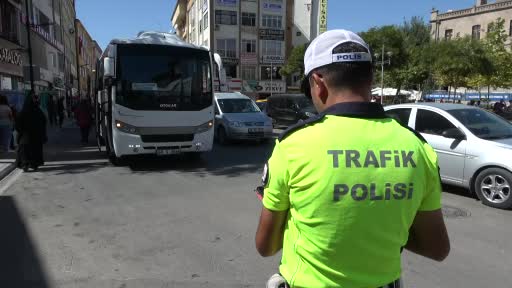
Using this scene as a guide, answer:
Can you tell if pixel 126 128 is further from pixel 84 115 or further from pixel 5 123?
pixel 84 115

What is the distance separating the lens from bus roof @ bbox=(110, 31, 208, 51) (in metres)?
10.0

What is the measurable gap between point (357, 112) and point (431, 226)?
0.55 metres

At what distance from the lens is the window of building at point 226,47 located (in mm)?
54906

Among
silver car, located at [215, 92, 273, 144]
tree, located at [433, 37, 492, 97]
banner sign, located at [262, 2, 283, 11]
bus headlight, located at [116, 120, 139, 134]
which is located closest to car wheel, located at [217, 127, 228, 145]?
silver car, located at [215, 92, 273, 144]

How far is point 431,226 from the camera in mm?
1642

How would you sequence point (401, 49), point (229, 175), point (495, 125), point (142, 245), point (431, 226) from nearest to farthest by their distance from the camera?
point (431, 226)
point (142, 245)
point (495, 125)
point (229, 175)
point (401, 49)

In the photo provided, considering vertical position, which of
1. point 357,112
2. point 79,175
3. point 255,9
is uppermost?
point 255,9

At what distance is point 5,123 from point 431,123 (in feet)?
37.2

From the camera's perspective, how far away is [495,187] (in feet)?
21.8

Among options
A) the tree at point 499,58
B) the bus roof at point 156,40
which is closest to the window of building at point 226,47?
the tree at point 499,58

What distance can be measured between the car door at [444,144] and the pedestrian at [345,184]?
6.19m

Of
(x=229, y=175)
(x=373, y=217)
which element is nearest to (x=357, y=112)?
(x=373, y=217)

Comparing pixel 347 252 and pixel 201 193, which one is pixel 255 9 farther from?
pixel 347 252

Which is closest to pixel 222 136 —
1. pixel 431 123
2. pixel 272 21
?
pixel 431 123
